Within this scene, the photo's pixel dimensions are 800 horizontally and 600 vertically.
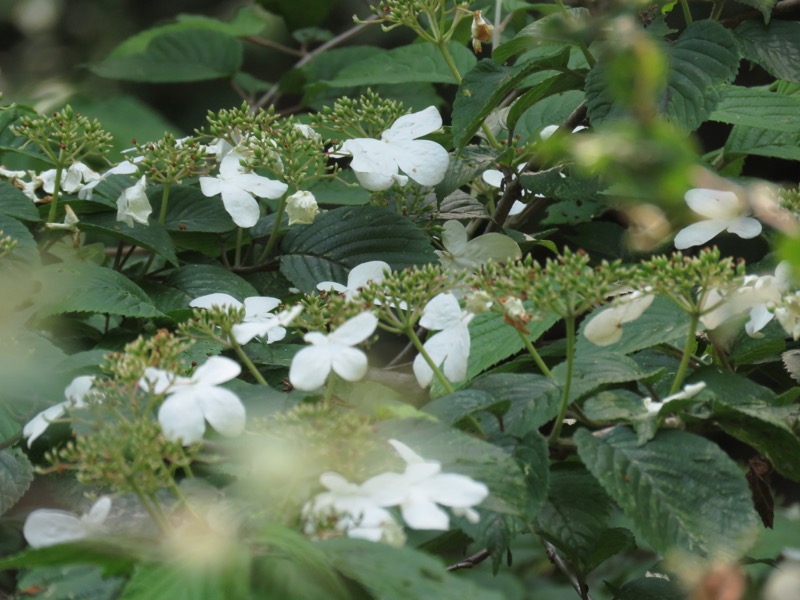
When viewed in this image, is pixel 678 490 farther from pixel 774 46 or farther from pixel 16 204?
pixel 16 204

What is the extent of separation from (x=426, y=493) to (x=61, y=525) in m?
0.24

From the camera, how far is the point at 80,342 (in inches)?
44.1

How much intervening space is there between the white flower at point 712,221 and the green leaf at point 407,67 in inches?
24.5

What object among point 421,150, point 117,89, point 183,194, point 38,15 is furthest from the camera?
point 38,15

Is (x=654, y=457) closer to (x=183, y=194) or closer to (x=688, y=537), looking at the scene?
(x=688, y=537)

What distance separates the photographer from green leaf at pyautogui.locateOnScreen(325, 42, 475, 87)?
159cm

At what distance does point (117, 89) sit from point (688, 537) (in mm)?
2754

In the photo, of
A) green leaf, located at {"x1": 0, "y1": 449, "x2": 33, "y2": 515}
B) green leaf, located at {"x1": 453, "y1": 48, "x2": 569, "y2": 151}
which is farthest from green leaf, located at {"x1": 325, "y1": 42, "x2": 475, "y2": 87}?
green leaf, located at {"x1": 0, "y1": 449, "x2": 33, "y2": 515}

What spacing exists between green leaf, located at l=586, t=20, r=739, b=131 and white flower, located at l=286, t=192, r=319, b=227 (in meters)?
0.30

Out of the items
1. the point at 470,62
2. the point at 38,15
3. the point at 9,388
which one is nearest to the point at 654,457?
the point at 9,388

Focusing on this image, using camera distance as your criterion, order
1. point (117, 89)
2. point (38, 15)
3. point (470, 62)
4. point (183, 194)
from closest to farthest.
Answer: point (183, 194), point (470, 62), point (117, 89), point (38, 15)

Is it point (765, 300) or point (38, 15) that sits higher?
point (765, 300)

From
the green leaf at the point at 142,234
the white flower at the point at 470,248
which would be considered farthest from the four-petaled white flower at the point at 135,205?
the white flower at the point at 470,248

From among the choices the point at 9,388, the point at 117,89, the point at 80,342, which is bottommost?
the point at 117,89
